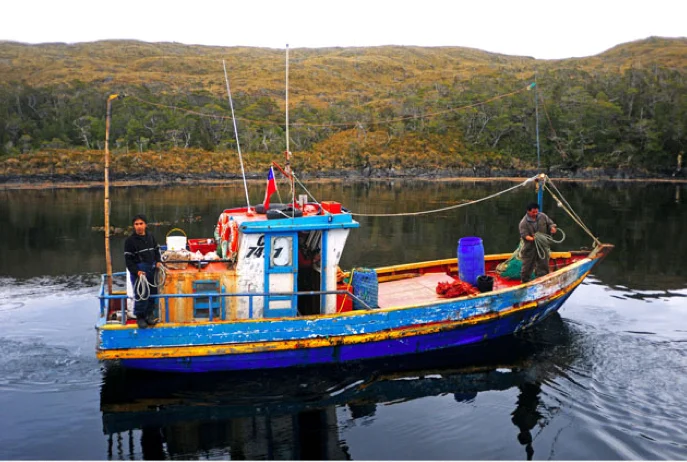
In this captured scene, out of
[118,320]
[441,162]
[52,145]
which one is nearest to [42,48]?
[52,145]

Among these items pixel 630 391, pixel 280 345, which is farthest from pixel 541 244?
pixel 280 345

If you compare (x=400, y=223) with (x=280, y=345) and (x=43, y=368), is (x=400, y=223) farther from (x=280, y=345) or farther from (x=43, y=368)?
(x=43, y=368)

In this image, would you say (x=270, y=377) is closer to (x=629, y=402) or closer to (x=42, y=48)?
(x=629, y=402)

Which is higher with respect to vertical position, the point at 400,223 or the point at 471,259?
the point at 471,259

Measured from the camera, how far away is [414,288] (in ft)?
38.0

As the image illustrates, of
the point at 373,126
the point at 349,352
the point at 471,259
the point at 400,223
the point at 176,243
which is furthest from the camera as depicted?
the point at 373,126

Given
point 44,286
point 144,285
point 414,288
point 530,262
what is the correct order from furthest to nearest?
point 44,286, point 414,288, point 530,262, point 144,285

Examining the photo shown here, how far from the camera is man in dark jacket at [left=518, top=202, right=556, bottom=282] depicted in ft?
35.9

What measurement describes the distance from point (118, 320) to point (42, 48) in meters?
169

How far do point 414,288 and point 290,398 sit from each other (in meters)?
3.97

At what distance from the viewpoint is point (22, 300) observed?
13641 mm

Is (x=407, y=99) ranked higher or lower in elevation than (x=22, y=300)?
higher

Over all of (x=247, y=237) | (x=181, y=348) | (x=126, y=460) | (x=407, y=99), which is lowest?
(x=126, y=460)

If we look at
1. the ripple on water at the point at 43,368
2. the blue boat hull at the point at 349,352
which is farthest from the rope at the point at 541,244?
the ripple on water at the point at 43,368
